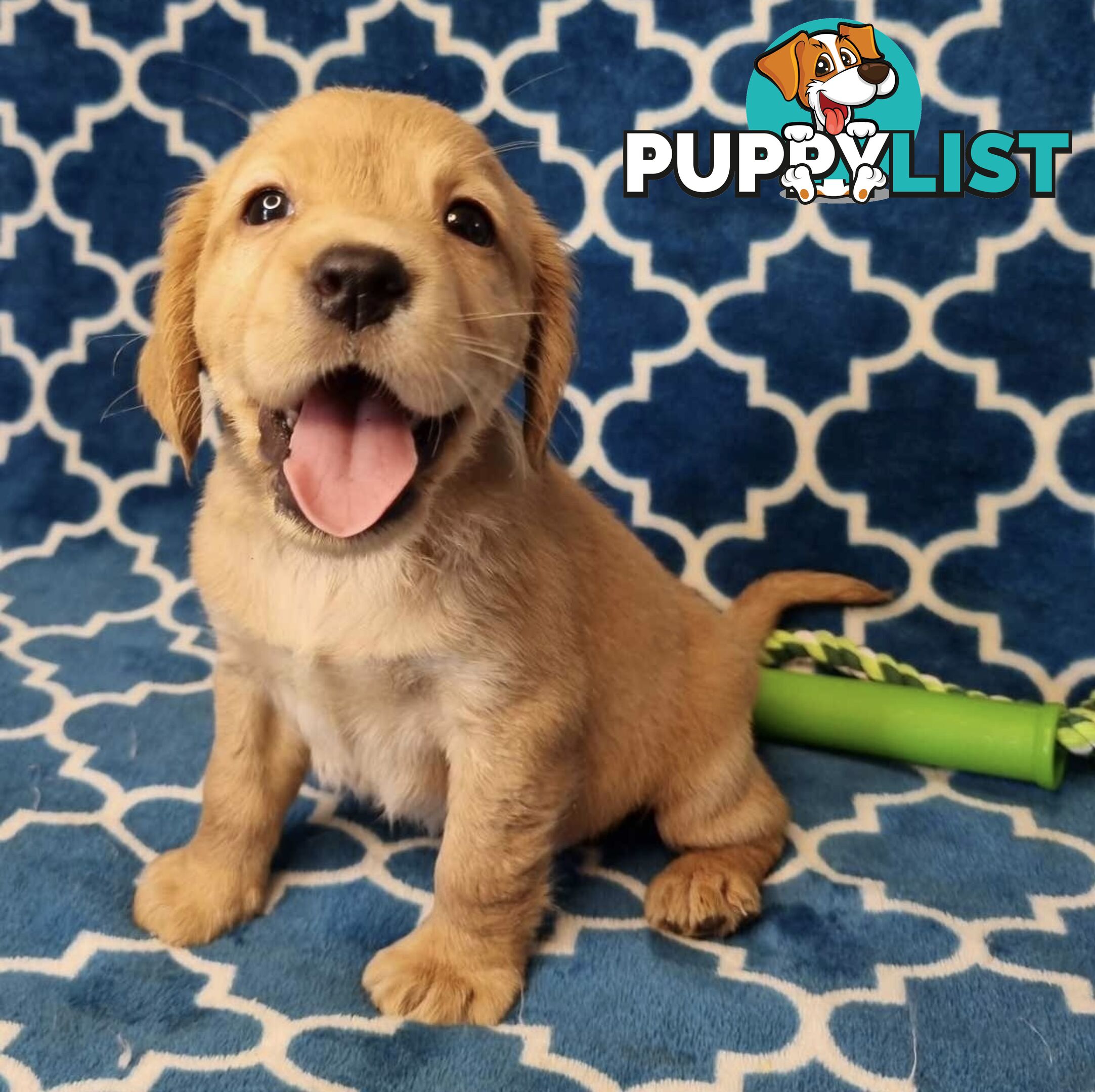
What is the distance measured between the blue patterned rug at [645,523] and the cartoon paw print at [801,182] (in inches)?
1.4

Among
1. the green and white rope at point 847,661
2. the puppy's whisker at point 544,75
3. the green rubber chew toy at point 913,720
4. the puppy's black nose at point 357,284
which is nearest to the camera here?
the puppy's black nose at point 357,284

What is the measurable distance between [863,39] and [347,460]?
1.74m

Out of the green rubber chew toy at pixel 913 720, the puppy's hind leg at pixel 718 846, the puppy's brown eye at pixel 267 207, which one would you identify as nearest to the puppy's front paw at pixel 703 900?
the puppy's hind leg at pixel 718 846

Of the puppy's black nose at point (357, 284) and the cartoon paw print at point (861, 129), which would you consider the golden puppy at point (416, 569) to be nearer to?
the puppy's black nose at point (357, 284)

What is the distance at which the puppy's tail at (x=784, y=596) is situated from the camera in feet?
7.93

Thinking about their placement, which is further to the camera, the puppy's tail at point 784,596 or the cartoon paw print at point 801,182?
the cartoon paw print at point 801,182

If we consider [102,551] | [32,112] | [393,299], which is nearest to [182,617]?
[102,551]

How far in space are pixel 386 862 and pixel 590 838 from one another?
0.33 m

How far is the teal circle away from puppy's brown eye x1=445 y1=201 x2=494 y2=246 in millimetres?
1306

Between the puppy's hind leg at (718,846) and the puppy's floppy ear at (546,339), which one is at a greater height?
the puppy's floppy ear at (546,339)

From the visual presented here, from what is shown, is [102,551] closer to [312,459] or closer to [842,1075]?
[312,459]

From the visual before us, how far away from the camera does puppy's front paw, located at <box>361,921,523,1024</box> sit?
1.57 metres

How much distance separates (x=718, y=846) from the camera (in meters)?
1.93

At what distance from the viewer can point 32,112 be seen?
296cm
